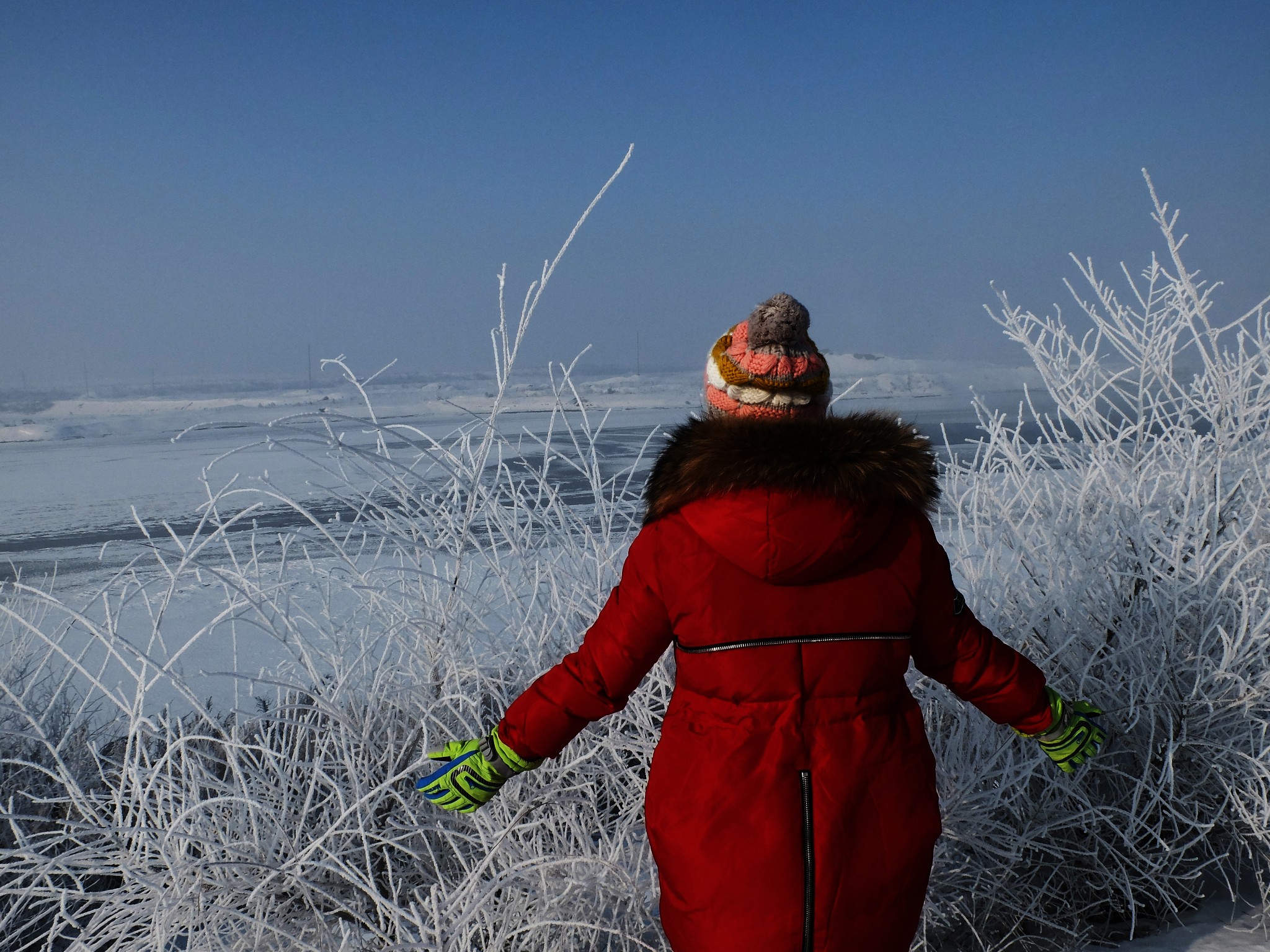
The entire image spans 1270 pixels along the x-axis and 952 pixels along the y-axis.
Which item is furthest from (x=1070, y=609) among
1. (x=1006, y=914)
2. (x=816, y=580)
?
(x=816, y=580)

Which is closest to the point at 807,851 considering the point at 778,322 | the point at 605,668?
the point at 605,668

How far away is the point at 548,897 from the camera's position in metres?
2.00

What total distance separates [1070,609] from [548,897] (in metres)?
1.85

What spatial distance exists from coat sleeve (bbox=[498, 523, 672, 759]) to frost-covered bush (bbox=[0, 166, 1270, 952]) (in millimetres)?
495

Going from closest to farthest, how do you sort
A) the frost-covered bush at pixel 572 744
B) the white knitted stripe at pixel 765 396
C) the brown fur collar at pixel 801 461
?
the brown fur collar at pixel 801 461 → the white knitted stripe at pixel 765 396 → the frost-covered bush at pixel 572 744

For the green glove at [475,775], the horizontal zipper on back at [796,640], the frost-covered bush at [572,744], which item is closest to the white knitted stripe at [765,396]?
the horizontal zipper on back at [796,640]

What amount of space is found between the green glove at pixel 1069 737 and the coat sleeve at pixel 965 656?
5 centimetres

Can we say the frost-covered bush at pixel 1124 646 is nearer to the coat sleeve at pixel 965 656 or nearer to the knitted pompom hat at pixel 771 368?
the coat sleeve at pixel 965 656

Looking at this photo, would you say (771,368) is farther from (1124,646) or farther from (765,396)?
(1124,646)

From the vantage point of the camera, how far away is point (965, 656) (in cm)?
155

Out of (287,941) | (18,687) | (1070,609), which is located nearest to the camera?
(287,941)

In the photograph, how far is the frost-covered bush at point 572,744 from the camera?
2066 mm

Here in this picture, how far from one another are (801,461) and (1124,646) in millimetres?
1736

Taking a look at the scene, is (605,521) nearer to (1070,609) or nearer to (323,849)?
(323,849)
